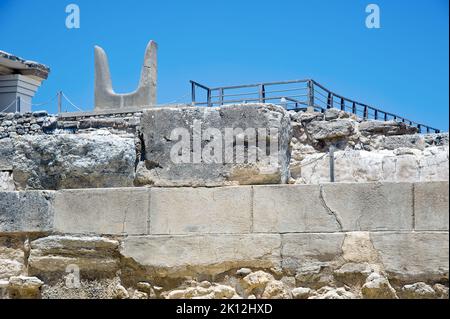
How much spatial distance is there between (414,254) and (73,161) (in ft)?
7.46

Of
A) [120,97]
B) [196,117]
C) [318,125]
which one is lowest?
[196,117]

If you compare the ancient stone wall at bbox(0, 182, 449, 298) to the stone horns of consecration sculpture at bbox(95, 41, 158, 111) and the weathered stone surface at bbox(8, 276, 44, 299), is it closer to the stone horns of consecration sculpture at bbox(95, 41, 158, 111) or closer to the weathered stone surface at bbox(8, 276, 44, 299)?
the weathered stone surface at bbox(8, 276, 44, 299)

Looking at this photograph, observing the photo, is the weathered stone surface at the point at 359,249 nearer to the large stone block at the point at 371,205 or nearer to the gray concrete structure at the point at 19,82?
the large stone block at the point at 371,205

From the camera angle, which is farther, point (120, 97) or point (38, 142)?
point (120, 97)

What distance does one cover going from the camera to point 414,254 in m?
3.99

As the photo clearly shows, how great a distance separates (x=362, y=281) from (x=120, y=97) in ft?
68.8

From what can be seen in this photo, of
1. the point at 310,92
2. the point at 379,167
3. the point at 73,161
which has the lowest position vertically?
the point at 73,161

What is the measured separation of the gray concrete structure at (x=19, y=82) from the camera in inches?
1017

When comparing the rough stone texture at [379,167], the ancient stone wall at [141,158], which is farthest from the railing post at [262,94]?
the ancient stone wall at [141,158]

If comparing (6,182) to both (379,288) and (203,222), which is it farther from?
(379,288)

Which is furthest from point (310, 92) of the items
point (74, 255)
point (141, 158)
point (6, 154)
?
point (74, 255)

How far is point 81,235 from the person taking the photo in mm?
4629
